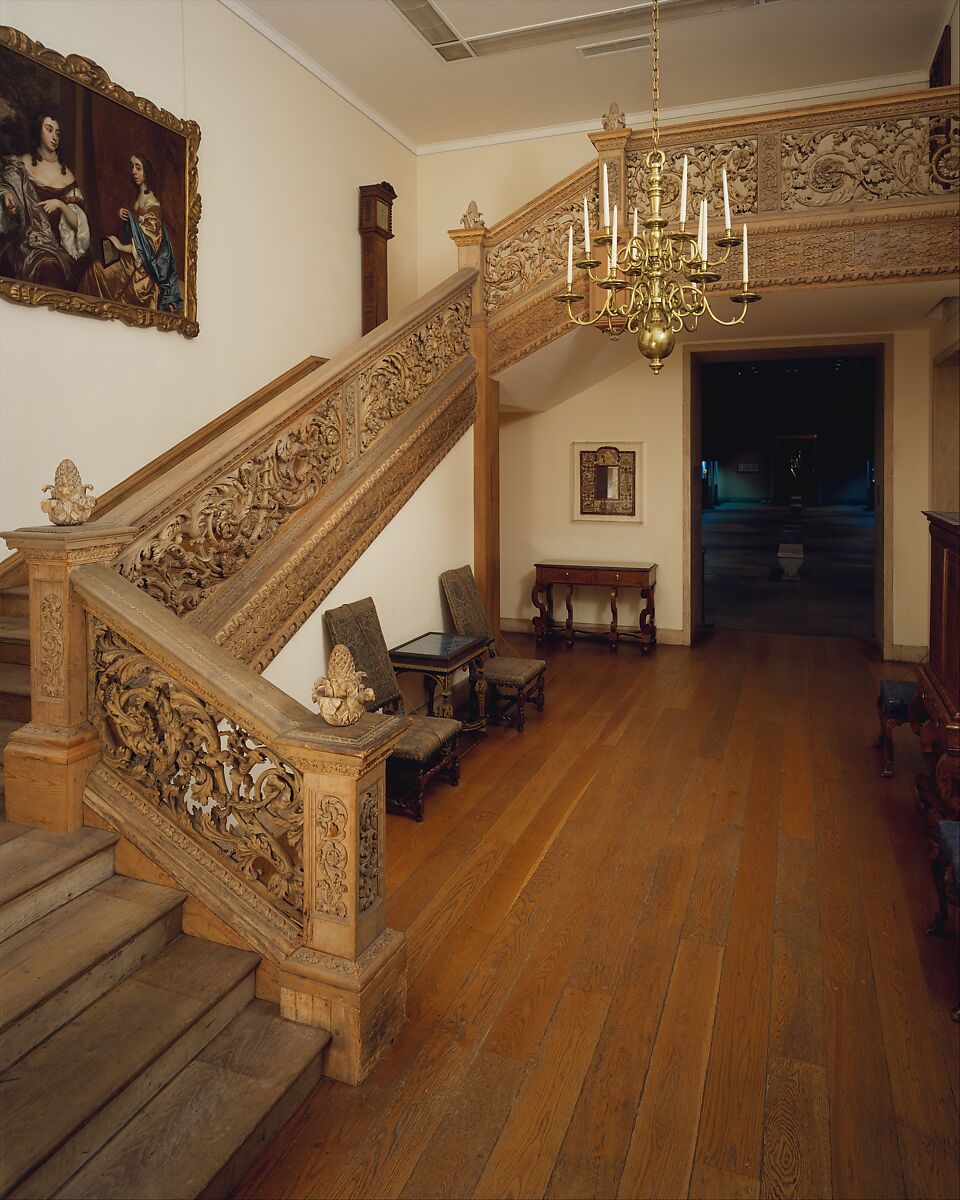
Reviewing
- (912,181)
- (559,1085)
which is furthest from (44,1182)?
(912,181)

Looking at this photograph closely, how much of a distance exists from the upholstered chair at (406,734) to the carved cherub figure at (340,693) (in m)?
1.80

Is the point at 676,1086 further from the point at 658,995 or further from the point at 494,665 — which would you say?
the point at 494,665

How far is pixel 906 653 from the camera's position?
27.5 ft

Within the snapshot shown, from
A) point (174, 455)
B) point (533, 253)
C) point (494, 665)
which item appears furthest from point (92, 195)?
point (494, 665)

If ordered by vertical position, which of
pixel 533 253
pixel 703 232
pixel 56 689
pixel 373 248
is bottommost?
pixel 56 689

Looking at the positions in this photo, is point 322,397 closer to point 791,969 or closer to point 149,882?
point 149,882

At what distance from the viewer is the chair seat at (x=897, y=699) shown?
5.16m

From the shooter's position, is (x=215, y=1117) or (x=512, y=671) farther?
(x=512, y=671)

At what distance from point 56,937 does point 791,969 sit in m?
2.52

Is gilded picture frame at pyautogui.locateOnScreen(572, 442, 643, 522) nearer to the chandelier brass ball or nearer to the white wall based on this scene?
the white wall

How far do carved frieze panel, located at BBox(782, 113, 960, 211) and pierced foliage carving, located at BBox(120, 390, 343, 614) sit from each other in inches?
146

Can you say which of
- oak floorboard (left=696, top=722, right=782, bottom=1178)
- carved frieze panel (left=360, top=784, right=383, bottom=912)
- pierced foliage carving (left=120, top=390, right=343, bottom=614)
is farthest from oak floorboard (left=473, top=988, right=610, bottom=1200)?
pierced foliage carving (left=120, top=390, right=343, bottom=614)

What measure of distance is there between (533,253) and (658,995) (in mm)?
5507

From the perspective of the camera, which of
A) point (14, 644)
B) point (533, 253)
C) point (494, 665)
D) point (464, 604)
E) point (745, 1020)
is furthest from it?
point (533, 253)
